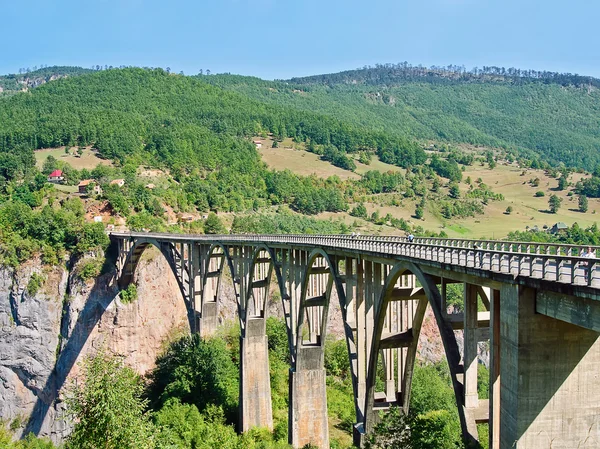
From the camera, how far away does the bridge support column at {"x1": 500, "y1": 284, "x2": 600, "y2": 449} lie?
17391 millimetres

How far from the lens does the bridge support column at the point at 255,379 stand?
A: 49844 mm

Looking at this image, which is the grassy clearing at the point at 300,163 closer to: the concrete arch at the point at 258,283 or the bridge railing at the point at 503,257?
the concrete arch at the point at 258,283

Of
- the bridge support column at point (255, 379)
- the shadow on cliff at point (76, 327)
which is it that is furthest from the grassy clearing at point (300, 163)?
the bridge support column at point (255, 379)

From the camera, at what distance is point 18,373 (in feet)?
252

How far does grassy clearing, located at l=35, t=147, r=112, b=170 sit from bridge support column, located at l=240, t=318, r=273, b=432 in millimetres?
89658

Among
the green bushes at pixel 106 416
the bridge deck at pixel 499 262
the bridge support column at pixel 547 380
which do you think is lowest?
the green bushes at pixel 106 416

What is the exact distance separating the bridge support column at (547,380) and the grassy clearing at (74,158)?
401ft

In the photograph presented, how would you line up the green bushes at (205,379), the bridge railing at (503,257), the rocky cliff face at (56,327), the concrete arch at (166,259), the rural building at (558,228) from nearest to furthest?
the bridge railing at (503,257) < the green bushes at (205,379) < the concrete arch at (166,259) < the rocky cliff face at (56,327) < the rural building at (558,228)

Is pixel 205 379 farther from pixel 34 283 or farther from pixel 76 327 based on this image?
pixel 34 283

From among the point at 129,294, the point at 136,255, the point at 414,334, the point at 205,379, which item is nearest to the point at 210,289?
the point at 205,379

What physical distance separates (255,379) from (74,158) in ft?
327

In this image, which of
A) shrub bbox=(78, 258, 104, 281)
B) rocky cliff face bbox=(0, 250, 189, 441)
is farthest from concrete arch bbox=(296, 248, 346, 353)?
shrub bbox=(78, 258, 104, 281)

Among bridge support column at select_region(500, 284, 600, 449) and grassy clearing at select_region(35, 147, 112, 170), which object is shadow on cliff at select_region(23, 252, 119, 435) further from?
bridge support column at select_region(500, 284, 600, 449)

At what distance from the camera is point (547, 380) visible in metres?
17.5
